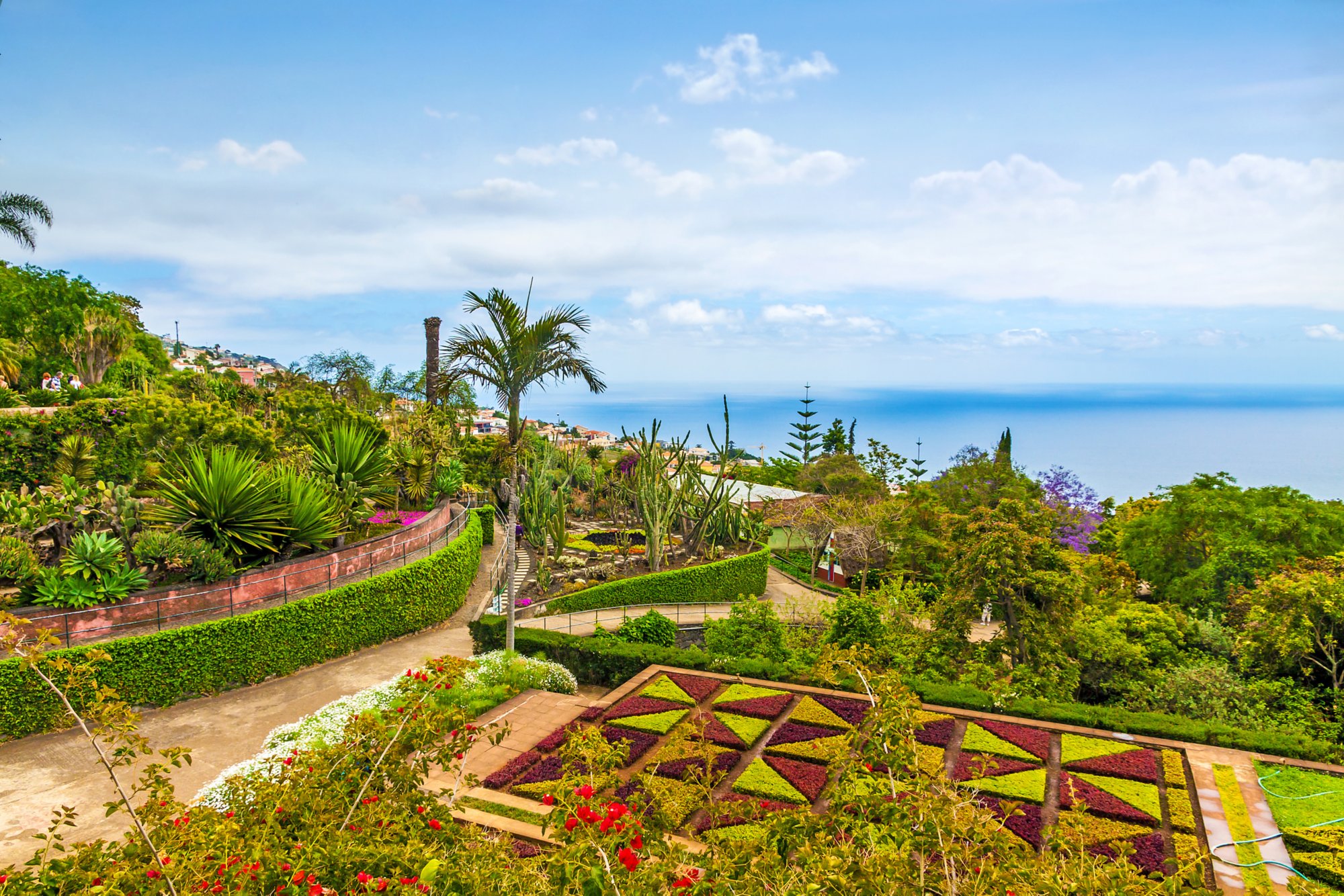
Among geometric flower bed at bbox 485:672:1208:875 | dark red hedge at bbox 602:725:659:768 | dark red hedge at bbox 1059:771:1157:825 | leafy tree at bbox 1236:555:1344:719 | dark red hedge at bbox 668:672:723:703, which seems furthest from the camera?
leafy tree at bbox 1236:555:1344:719

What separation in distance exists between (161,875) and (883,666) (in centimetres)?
1201

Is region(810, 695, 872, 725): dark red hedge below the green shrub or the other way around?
the other way around

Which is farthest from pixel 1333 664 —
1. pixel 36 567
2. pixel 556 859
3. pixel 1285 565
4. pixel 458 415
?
pixel 458 415

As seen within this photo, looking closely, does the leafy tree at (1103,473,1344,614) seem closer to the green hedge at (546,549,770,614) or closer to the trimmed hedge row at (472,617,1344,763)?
the trimmed hedge row at (472,617,1344,763)

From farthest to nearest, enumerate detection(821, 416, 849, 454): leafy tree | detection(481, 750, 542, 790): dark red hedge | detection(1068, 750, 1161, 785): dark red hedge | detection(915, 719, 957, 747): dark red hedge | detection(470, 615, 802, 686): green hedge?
detection(821, 416, 849, 454): leafy tree → detection(470, 615, 802, 686): green hedge → detection(915, 719, 957, 747): dark red hedge → detection(1068, 750, 1161, 785): dark red hedge → detection(481, 750, 542, 790): dark red hedge

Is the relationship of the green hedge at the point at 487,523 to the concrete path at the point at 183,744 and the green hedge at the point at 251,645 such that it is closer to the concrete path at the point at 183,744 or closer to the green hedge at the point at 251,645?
the green hedge at the point at 251,645

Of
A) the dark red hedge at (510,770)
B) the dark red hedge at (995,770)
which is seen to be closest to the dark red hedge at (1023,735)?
the dark red hedge at (995,770)

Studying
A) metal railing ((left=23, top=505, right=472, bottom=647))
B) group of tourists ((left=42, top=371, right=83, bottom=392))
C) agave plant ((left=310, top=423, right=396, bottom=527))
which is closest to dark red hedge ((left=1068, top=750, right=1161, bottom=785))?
metal railing ((left=23, top=505, right=472, bottom=647))

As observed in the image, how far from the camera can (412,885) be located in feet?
11.9

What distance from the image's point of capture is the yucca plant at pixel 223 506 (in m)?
13.1

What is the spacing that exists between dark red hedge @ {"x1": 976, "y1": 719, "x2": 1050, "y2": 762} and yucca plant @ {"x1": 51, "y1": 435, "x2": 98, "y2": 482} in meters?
21.5

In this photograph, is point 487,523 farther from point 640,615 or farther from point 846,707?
point 846,707

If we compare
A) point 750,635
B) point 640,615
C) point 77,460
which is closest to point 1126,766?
point 750,635

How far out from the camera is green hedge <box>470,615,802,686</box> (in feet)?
41.7
